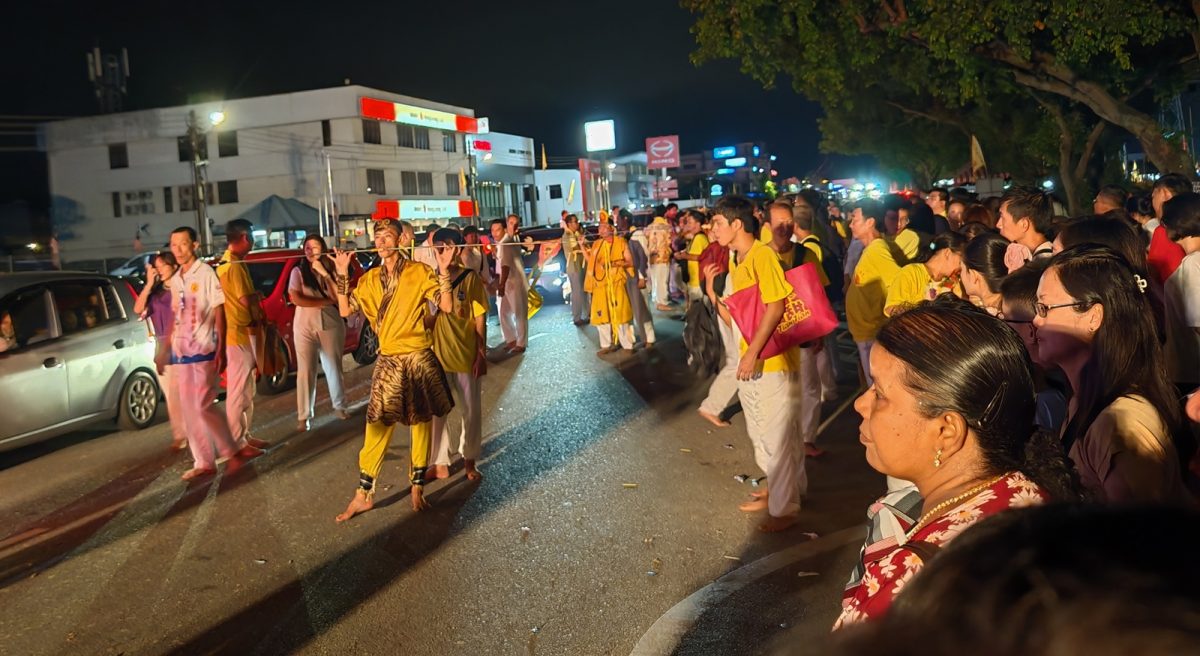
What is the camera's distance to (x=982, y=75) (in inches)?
971

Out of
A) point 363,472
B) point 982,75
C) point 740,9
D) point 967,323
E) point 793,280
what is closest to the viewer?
point 967,323

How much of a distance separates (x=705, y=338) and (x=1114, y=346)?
7348mm

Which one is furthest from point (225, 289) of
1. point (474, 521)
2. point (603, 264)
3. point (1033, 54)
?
point (1033, 54)

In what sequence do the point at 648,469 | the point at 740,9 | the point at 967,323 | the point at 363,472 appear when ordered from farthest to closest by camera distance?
the point at 740,9, the point at 648,469, the point at 363,472, the point at 967,323

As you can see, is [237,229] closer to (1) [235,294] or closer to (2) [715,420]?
(1) [235,294]

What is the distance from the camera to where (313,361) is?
9.68m

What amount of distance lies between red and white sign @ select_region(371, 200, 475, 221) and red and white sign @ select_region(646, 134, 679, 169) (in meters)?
16.1

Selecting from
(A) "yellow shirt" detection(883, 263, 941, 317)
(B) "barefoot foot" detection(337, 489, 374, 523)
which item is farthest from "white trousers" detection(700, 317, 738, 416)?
(B) "barefoot foot" detection(337, 489, 374, 523)

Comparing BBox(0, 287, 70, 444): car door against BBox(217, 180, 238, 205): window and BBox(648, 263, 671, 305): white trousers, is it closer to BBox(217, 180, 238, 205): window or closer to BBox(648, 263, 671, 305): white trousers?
BBox(648, 263, 671, 305): white trousers

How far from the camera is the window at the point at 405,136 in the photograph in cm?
6059

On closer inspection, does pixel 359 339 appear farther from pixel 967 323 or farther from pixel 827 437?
pixel 967 323

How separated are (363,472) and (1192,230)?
520 centimetres

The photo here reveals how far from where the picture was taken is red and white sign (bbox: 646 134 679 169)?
242 feet

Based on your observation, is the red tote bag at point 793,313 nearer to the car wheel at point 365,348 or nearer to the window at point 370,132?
the car wheel at point 365,348
